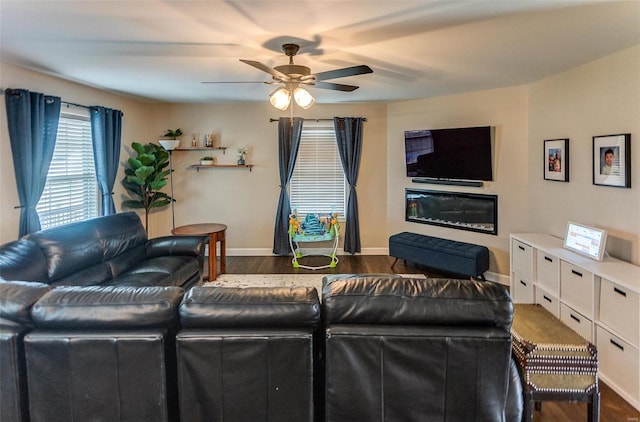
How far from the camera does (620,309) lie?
8.30 feet

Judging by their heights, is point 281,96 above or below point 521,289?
above

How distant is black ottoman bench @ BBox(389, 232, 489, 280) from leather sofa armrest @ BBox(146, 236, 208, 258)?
2.71 m

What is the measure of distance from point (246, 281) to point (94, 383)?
3260 mm

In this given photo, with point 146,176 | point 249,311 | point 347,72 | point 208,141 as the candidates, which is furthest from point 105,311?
point 208,141

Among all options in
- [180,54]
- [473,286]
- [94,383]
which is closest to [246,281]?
[180,54]

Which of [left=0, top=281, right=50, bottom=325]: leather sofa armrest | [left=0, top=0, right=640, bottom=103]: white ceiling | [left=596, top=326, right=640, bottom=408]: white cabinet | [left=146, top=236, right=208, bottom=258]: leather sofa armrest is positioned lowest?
[left=596, top=326, right=640, bottom=408]: white cabinet

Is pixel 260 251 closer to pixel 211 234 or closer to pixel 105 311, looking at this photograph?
pixel 211 234

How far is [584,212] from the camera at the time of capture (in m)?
3.62

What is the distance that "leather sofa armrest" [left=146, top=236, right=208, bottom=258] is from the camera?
421 centimetres

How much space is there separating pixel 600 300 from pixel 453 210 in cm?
271

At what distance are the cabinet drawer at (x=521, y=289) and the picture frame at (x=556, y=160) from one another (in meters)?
1.14

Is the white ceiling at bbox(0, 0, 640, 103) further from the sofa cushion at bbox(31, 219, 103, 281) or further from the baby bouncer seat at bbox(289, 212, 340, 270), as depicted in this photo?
the baby bouncer seat at bbox(289, 212, 340, 270)

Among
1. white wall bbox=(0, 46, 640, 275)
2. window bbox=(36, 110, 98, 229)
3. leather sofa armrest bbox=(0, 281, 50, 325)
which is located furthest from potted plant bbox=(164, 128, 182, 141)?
leather sofa armrest bbox=(0, 281, 50, 325)

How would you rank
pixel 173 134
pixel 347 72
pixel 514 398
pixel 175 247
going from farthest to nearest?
pixel 173 134 → pixel 175 247 → pixel 347 72 → pixel 514 398
